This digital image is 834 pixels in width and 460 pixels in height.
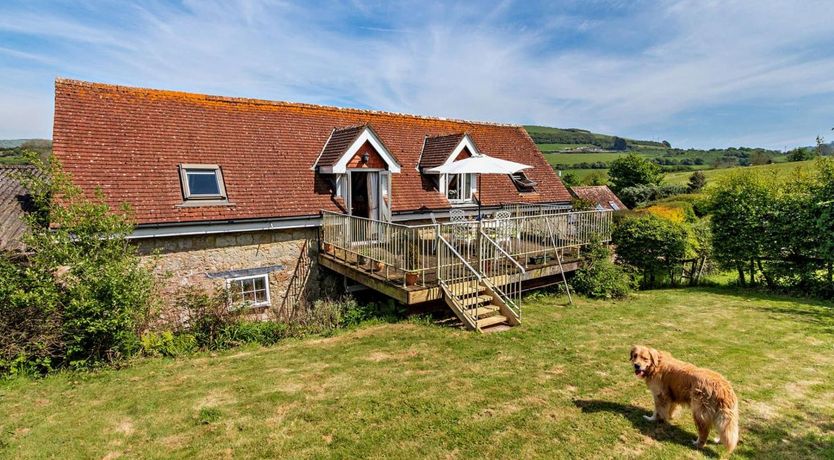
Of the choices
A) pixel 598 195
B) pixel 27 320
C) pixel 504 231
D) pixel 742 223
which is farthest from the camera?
pixel 598 195

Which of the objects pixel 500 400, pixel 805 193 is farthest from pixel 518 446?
pixel 805 193

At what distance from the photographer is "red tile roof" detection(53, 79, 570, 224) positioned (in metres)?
11.5

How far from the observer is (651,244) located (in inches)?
607

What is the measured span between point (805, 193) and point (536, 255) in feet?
31.7

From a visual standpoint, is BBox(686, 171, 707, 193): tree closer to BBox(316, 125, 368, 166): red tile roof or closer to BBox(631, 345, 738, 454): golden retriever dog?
BBox(316, 125, 368, 166): red tile roof

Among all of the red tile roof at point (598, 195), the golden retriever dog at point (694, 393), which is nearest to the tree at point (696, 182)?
the red tile roof at point (598, 195)

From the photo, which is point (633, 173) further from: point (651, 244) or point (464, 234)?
point (464, 234)

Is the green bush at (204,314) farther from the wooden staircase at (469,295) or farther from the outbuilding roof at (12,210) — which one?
the wooden staircase at (469,295)

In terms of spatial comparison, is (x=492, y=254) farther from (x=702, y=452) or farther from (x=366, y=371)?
(x=702, y=452)

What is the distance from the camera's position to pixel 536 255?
43.2ft

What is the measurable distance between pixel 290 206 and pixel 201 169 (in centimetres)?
289

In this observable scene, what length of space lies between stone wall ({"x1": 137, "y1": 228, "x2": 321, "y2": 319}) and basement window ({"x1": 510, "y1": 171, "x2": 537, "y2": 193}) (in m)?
9.90

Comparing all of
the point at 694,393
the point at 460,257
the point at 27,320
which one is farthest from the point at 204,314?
the point at 694,393

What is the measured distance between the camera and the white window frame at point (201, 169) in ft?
39.3
